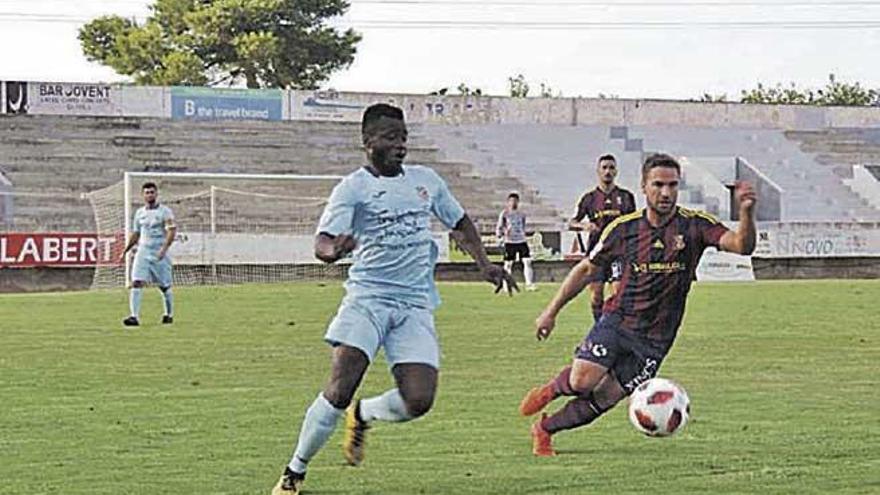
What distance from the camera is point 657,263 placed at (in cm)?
955

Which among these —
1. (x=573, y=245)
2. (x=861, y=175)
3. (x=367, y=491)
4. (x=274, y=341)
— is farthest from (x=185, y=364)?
(x=861, y=175)

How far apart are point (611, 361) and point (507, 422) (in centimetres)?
220

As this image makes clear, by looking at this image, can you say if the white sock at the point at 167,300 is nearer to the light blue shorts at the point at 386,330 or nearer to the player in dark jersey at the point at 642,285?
the player in dark jersey at the point at 642,285

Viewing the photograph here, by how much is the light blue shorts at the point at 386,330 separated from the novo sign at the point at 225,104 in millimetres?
44734

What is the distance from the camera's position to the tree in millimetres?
76312

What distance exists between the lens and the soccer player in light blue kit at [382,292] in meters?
8.40

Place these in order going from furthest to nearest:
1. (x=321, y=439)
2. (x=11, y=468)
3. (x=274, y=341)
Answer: (x=274, y=341) → (x=11, y=468) → (x=321, y=439)

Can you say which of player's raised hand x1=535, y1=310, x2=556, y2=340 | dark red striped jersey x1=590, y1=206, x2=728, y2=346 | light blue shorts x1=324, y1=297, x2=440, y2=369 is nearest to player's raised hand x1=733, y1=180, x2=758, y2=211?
dark red striped jersey x1=590, y1=206, x2=728, y2=346

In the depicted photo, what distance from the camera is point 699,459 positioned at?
9.78 m

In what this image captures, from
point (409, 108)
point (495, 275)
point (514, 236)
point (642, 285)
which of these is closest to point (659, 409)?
point (642, 285)

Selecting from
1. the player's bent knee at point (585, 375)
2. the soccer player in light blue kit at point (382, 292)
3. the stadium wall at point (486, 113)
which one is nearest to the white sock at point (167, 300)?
the player's bent knee at point (585, 375)

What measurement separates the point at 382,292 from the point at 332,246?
49 cm

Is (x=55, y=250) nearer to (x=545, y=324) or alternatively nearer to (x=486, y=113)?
(x=486, y=113)

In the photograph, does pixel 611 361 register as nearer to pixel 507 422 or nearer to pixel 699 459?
pixel 699 459
